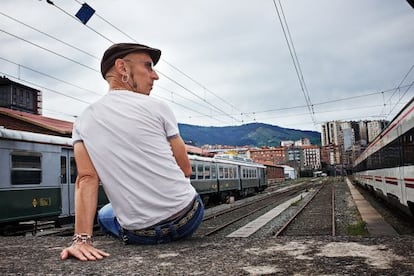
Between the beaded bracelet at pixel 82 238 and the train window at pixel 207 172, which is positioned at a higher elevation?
the train window at pixel 207 172

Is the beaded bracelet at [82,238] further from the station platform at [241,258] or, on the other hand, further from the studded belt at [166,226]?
the studded belt at [166,226]

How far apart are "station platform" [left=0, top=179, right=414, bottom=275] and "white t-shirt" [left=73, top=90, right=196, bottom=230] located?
0.28m

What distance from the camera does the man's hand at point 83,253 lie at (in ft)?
7.95

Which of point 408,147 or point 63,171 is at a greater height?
point 408,147

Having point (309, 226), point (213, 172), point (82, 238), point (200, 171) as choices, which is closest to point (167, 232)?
point (82, 238)

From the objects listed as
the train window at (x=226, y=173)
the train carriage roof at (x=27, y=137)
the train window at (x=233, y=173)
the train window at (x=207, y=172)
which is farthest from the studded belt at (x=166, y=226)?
the train window at (x=233, y=173)

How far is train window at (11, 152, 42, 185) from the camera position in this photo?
9735 millimetres

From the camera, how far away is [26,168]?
33.3 ft

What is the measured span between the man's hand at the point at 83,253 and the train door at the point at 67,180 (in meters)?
9.37

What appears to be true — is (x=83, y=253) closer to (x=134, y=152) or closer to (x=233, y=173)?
(x=134, y=152)

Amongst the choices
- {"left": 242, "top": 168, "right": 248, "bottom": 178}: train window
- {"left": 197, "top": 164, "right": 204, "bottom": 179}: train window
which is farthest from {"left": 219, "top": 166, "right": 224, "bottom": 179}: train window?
{"left": 242, "top": 168, "right": 248, "bottom": 178}: train window

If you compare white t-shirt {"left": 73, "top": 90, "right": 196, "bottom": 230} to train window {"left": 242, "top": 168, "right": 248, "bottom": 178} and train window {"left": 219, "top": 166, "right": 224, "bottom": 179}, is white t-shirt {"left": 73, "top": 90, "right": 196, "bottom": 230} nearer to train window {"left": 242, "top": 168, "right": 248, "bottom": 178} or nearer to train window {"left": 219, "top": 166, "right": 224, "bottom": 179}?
train window {"left": 219, "top": 166, "right": 224, "bottom": 179}

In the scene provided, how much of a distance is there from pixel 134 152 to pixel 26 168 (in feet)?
28.0

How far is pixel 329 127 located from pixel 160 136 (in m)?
148
